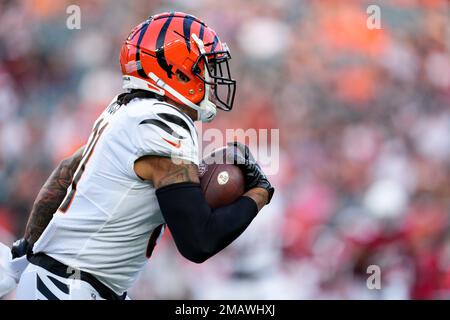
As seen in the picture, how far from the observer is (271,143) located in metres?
6.00

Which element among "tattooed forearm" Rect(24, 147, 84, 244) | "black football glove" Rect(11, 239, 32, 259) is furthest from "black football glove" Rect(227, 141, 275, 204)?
"black football glove" Rect(11, 239, 32, 259)

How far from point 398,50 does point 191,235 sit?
457 centimetres

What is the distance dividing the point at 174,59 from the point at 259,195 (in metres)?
0.59

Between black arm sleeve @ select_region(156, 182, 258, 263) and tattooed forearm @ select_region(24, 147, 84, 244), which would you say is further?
tattooed forearm @ select_region(24, 147, 84, 244)

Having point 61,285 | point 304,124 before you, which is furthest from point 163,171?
point 304,124

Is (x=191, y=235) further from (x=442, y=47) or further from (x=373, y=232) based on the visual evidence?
(x=442, y=47)

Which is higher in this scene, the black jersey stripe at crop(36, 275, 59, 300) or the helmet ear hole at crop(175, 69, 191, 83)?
the helmet ear hole at crop(175, 69, 191, 83)

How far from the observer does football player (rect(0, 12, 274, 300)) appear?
2.50m

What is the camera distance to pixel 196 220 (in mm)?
2484

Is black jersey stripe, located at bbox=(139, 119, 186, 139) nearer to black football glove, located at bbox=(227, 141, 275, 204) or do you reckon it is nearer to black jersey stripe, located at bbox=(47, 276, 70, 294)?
black football glove, located at bbox=(227, 141, 275, 204)

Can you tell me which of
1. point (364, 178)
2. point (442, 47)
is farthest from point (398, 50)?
point (364, 178)

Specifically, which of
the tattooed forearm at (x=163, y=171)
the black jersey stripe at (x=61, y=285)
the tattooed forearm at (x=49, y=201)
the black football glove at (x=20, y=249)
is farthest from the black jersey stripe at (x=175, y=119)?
the black football glove at (x=20, y=249)

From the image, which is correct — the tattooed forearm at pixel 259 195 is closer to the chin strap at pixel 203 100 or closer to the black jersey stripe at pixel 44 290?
the chin strap at pixel 203 100

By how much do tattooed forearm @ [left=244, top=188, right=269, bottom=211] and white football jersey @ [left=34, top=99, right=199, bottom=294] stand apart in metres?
0.31
